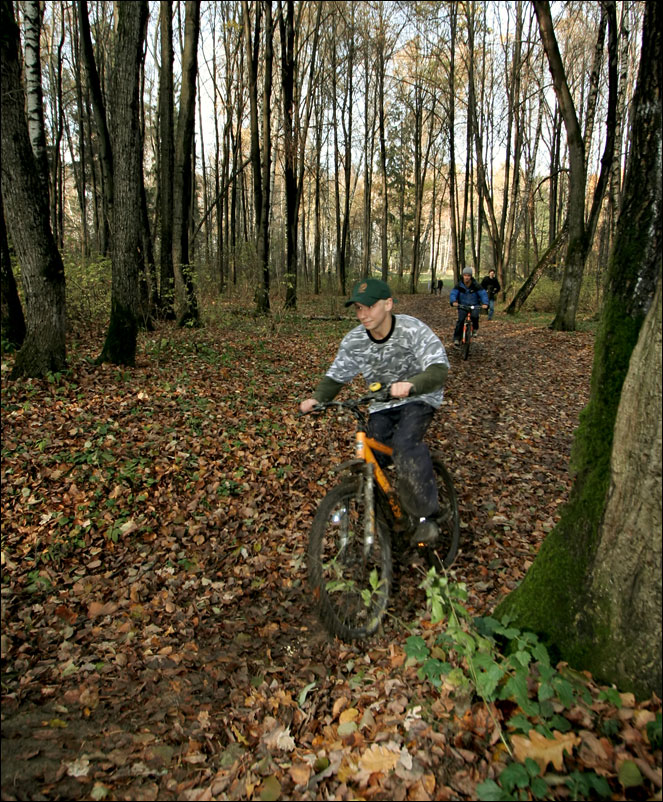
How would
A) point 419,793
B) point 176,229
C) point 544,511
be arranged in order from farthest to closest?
point 176,229, point 544,511, point 419,793

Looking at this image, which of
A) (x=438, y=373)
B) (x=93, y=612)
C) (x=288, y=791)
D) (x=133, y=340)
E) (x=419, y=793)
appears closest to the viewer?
(x=419, y=793)

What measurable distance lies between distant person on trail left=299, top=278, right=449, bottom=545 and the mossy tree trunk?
3.16ft

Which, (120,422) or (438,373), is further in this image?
(120,422)

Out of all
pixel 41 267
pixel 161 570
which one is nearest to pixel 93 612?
pixel 161 570

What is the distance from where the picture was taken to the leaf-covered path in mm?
2408

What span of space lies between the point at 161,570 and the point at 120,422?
2.84 meters

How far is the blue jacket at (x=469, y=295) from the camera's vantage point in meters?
11.6

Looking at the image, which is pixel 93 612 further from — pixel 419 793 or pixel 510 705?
pixel 510 705

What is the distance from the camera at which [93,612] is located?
3992mm

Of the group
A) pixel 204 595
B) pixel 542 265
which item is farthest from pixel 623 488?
pixel 542 265

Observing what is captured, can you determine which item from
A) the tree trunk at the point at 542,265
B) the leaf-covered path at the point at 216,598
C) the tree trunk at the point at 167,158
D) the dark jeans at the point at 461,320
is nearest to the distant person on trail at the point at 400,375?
the leaf-covered path at the point at 216,598

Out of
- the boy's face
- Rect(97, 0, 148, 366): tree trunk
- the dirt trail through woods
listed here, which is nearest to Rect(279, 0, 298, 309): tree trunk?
Rect(97, 0, 148, 366): tree trunk

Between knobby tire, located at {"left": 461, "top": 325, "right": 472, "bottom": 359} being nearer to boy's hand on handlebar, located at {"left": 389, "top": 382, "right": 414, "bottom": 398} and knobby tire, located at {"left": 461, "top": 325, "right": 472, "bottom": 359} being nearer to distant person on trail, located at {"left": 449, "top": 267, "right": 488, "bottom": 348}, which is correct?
distant person on trail, located at {"left": 449, "top": 267, "right": 488, "bottom": 348}

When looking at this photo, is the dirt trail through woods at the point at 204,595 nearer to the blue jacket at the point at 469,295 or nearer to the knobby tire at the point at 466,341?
the knobby tire at the point at 466,341
